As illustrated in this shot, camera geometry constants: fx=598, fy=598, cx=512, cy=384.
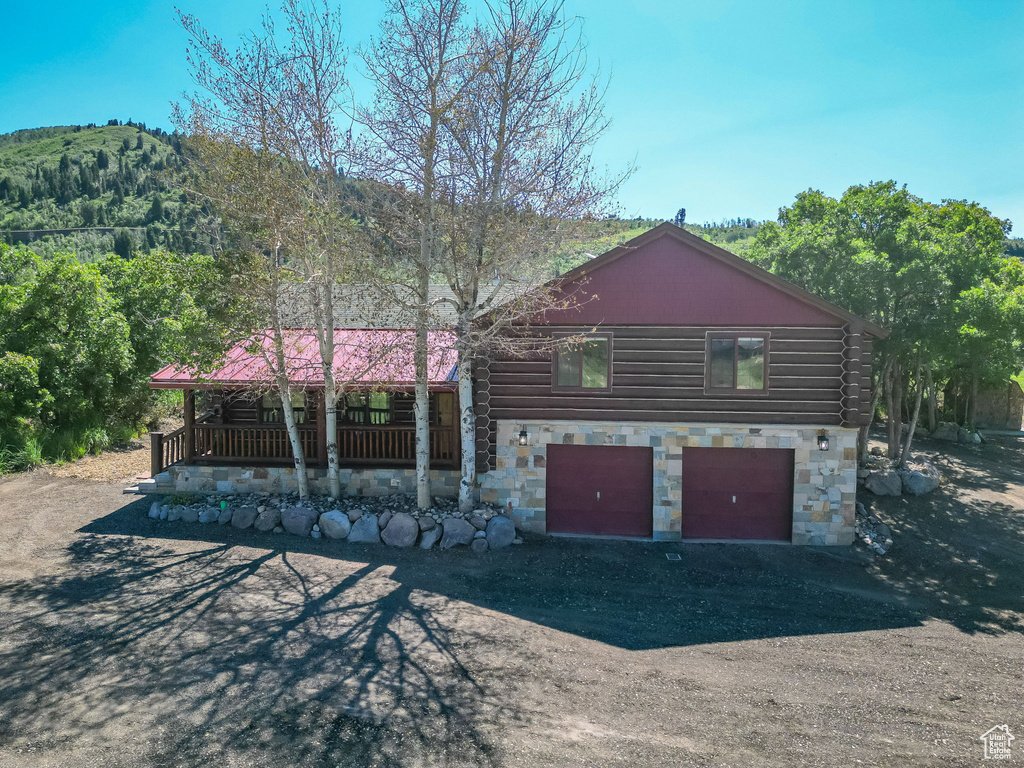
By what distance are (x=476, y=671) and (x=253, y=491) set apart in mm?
8317

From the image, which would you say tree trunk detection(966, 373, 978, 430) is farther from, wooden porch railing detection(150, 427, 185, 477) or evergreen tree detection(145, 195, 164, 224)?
evergreen tree detection(145, 195, 164, 224)

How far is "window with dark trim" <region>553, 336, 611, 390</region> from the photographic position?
12.1 m

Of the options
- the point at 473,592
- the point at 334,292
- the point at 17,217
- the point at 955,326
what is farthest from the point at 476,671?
the point at 17,217

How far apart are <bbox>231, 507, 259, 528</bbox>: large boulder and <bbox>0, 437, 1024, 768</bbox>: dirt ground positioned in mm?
506

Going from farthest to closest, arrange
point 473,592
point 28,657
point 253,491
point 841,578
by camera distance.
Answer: point 253,491 → point 841,578 → point 473,592 → point 28,657

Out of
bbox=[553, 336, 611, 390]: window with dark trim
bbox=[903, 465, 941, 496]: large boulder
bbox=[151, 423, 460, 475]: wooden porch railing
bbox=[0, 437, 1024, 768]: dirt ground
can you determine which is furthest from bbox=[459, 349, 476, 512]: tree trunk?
bbox=[903, 465, 941, 496]: large boulder

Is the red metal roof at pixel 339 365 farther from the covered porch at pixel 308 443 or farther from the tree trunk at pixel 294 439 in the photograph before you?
the covered porch at pixel 308 443

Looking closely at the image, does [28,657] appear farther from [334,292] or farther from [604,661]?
[334,292]

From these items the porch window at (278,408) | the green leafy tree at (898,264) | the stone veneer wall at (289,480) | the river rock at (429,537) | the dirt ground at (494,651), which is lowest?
the dirt ground at (494,651)

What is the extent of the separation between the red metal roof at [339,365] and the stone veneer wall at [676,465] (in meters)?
2.19

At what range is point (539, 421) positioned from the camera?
12266 millimetres

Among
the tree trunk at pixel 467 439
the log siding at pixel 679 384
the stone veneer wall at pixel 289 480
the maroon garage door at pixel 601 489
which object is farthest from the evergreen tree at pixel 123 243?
the maroon garage door at pixel 601 489

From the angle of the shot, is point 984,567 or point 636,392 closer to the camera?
point 984,567

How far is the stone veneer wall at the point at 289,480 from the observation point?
43.0 ft
